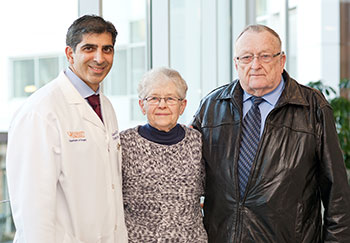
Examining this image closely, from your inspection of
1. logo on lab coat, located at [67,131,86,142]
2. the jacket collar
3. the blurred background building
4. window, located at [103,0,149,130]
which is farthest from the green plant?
logo on lab coat, located at [67,131,86,142]

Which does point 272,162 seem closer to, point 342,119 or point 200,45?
point 200,45

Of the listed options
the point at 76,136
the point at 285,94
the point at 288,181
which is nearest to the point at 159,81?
the point at 76,136

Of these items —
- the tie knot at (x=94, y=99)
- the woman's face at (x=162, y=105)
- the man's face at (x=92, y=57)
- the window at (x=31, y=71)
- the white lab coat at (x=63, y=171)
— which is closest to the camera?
the white lab coat at (x=63, y=171)

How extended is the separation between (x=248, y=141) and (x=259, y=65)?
0.40 meters

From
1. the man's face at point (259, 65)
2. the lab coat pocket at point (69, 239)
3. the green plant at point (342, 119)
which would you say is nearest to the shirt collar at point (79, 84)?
the lab coat pocket at point (69, 239)

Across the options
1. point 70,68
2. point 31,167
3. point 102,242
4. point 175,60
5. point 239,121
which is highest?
point 175,60

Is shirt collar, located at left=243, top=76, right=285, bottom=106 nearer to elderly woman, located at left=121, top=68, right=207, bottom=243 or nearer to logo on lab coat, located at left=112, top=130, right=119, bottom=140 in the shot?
elderly woman, located at left=121, top=68, right=207, bottom=243

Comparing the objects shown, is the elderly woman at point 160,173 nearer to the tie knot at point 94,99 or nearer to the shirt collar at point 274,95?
A: the tie knot at point 94,99

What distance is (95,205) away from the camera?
6.91ft

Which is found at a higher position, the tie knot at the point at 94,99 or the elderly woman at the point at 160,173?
the tie knot at the point at 94,99

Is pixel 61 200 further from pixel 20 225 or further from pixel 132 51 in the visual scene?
pixel 132 51

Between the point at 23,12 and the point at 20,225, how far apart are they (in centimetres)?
182

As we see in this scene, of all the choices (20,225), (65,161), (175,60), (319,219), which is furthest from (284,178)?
(175,60)

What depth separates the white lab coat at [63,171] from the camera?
74.5 inches
